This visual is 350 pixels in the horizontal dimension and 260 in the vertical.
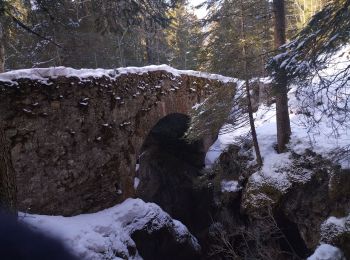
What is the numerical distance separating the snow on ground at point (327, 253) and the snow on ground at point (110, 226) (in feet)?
10.7

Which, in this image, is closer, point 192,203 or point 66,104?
point 66,104

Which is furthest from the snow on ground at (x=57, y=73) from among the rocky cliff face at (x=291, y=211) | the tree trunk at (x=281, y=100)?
the rocky cliff face at (x=291, y=211)

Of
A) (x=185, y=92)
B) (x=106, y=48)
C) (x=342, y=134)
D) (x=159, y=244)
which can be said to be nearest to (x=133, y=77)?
(x=185, y=92)

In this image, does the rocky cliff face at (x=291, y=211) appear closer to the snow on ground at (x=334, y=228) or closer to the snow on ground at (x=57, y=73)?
the snow on ground at (x=334, y=228)

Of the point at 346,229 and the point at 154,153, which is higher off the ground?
the point at 154,153

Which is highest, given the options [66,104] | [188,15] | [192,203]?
[188,15]

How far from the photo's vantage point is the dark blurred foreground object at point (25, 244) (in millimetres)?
1056

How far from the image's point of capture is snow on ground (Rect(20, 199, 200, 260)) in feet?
21.2

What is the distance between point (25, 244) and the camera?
3.52 feet

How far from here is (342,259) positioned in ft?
22.2

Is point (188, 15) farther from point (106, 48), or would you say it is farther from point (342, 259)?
point (342, 259)

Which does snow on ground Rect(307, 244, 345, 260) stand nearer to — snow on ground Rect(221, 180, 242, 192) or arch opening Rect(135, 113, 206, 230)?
snow on ground Rect(221, 180, 242, 192)

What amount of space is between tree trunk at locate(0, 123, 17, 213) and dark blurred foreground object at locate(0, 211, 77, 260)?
2580 millimetres

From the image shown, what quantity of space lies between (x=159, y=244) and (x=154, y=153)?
624 centimetres
